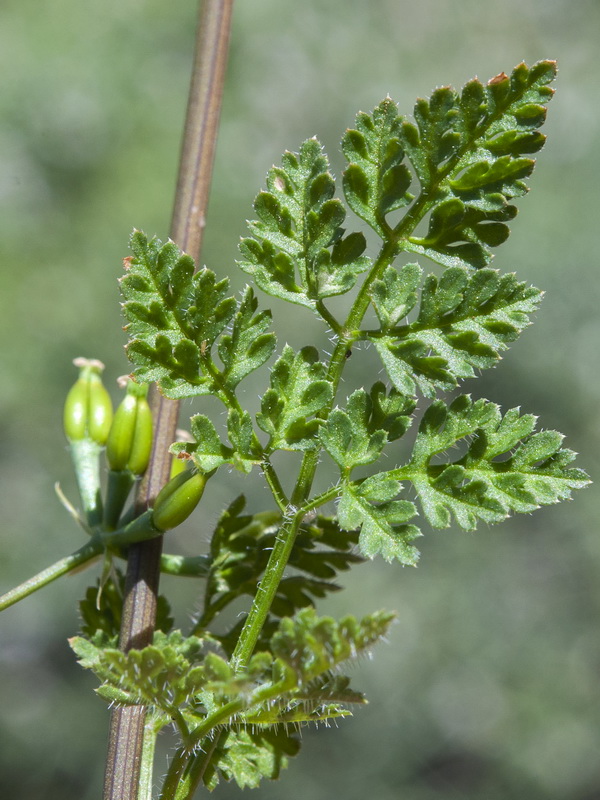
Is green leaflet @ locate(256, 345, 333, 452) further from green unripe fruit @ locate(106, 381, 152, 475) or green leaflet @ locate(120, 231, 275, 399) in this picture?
green unripe fruit @ locate(106, 381, 152, 475)

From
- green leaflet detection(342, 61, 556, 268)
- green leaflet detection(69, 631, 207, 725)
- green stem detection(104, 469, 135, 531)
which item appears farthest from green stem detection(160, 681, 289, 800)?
green leaflet detection(342, 61, 556, 268)

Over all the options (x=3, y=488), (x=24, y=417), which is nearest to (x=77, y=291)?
(x=24, y=417)

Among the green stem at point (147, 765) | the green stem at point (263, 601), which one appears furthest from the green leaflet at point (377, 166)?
the green stem at point (147, 765)

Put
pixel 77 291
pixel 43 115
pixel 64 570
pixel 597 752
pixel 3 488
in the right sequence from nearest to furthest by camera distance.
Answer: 1. pixel 64 570
2. pixel 597 752
3. pixel 3 488
4. pixel 77 291
5. pixel 43 115

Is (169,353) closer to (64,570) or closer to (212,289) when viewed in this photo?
(212,289)

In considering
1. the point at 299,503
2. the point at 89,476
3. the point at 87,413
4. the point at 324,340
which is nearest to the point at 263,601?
the point at 299,503

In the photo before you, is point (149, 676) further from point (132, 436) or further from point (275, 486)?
point (132, 436)
